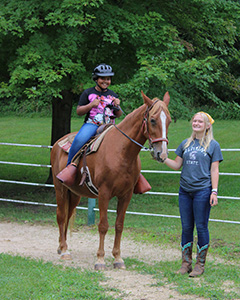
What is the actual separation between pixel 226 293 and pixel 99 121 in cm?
286

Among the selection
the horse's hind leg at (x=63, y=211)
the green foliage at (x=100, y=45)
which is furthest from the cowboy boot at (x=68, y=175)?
the green foliage at (x=100, y=45)

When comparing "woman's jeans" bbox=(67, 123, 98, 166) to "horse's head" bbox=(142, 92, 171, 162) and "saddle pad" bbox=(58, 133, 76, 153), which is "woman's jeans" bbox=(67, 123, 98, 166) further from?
"horse's head" bbox=(142, 92, 171, 162)

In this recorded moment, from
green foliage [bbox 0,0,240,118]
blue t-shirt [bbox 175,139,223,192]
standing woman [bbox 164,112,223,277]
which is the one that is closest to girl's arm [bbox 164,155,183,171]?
standing woman [bbox 164,112,223,277]

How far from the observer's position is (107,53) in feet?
34.9

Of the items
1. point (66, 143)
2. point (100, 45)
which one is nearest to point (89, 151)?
point (66, 143)

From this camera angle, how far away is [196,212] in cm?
548

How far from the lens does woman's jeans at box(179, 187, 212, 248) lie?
17.8 feet

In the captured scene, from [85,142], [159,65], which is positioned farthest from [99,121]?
[159,65]

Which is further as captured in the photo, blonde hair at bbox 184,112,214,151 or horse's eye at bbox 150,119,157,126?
blonde hair at bbox 184,112,214,151

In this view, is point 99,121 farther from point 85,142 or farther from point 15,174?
point 15,174

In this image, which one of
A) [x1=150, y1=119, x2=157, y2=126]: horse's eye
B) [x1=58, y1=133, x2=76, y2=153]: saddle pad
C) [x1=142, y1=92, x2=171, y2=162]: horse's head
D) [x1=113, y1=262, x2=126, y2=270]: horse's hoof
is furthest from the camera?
[x1=58, y1=133, x2=76, y2=153]: saddle pad

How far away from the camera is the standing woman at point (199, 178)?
17.9 feet

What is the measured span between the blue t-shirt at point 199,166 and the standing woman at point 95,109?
138 cm

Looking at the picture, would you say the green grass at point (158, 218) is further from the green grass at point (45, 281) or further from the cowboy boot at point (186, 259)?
the cowboy boot at point (186, 259)
